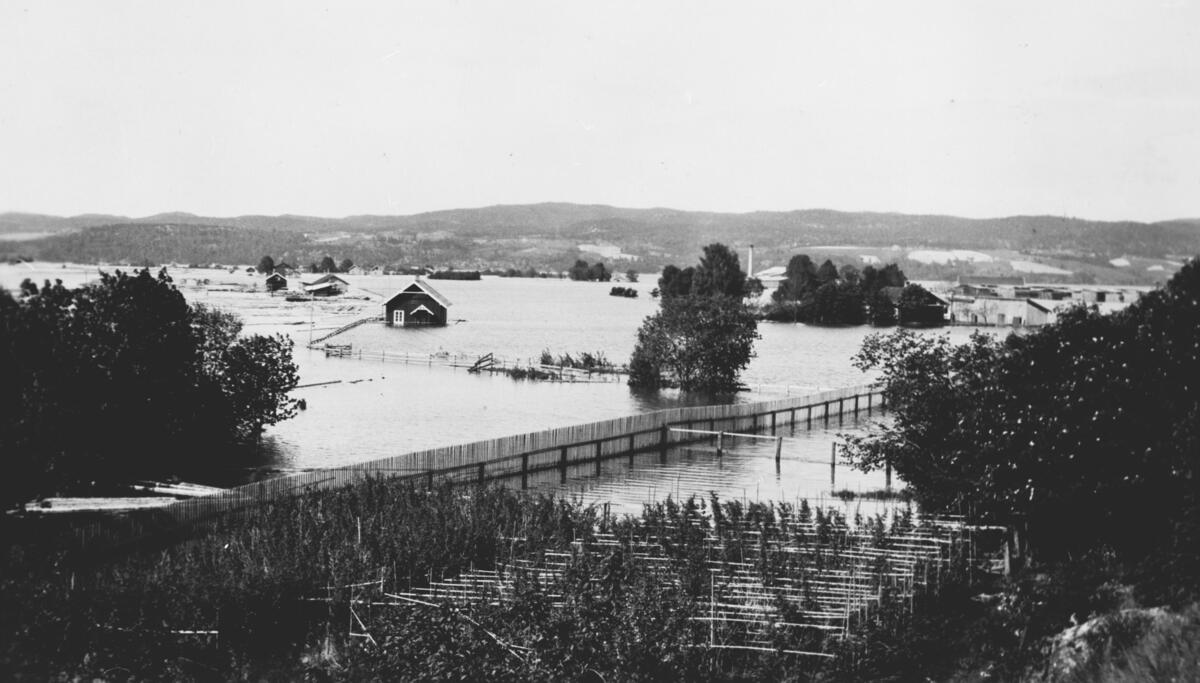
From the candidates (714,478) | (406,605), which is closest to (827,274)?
(714,478)

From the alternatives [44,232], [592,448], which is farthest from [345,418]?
[44,232]

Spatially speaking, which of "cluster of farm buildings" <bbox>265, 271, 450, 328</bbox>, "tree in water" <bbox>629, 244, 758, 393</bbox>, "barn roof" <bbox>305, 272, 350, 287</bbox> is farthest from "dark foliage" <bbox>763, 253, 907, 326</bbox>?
"tree in water" <bbox>629, 244, 758, 393</bbox>

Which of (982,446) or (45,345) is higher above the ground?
(45,345)

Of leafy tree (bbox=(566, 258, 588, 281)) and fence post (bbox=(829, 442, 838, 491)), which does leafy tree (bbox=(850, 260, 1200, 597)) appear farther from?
leafy tree (bbox=(566, 258, 588, 281))

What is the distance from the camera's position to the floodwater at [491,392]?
32.8 meters

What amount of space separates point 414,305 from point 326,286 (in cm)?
654

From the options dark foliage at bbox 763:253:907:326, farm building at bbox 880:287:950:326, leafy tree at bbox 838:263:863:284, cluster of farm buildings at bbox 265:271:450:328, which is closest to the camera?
cluster of farm buildings at bbox 265:271:450:328

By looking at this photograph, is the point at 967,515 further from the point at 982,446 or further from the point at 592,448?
the point at 592,448

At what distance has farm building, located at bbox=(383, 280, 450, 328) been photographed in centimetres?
8269

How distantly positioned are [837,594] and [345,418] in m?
30.2

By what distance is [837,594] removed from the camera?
17.2m

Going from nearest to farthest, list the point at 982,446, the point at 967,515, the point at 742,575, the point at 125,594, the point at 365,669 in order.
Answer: the point at 365,669
the point at 125,594
the point at 742,575
the point at 982,446
the point at 967,515

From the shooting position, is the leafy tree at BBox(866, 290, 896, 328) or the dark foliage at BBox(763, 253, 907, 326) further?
the dark foliage at BBox(763, 253, 907, 326)

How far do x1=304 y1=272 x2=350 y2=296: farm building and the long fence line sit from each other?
4299 cm
